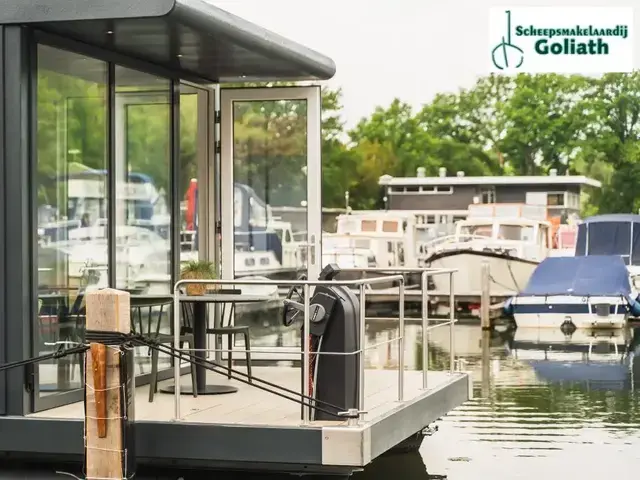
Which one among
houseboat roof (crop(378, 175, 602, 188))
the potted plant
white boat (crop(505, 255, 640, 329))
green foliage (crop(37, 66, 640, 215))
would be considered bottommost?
white boat (crop(505, 255, 640, 329))

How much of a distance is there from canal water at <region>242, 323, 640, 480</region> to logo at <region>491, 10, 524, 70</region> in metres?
32.1

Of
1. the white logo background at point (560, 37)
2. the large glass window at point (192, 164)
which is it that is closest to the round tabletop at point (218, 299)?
the large glass window at point (192, 164)

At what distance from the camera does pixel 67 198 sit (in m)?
9.52

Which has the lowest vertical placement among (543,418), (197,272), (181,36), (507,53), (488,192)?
(543,418)

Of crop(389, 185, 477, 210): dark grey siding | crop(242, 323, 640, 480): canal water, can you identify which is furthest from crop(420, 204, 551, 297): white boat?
crop(242, 323, 640, 480): canal water

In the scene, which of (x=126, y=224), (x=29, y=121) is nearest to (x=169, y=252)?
(x=126, y=224)

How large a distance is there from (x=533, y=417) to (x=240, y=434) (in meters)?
7.21

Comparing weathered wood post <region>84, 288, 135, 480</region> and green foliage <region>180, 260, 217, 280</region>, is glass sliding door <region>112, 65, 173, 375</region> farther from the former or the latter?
weathered wood post <region>84, 288, 135, 480</region>

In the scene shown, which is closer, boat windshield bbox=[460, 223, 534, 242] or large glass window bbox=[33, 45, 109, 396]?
large glass window bbox=[33, 45, 109, 396]

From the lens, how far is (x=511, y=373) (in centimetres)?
1938

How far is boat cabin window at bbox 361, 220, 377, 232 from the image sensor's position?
42.1 meters

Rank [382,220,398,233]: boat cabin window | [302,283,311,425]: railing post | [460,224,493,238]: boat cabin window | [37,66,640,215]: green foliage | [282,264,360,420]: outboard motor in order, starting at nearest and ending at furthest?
[302,283,311,425]: railing post → [282,264,360,420]: outboard motor → [460,224,493,238]: boat cabin window → [382,220,398,233]: boat cabin window → [37,66,640,215]: green foliage

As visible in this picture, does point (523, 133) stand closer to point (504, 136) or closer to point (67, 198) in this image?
point (504, 136)

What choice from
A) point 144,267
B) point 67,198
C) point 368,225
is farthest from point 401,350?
point 368,225
